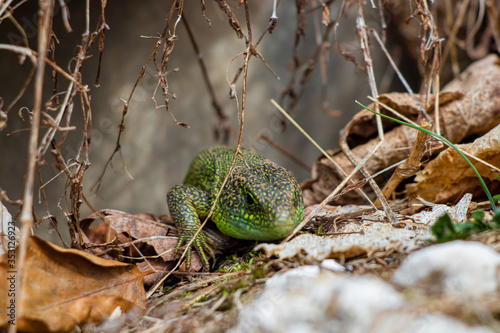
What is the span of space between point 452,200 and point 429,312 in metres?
2.27

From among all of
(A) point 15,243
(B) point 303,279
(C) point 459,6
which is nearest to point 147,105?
(A) point 15,243

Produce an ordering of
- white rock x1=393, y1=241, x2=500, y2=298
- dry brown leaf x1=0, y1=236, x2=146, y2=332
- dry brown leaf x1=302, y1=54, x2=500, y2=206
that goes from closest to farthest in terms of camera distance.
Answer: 1. white rock x1=393, y1=241, x2=500, y2=298
2. dry brown leaf x1=0, y1=236, x2=146, y2=332
3. dry brown leaf x1=302, y1=54, x2=500, y2=206

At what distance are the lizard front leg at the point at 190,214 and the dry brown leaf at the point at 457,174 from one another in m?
2.11

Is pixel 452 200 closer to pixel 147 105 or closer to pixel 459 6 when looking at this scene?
pixel 459 6

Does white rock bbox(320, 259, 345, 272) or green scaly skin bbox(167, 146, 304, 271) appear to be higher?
green scaly skin bbox(167, 146, 304, 271)

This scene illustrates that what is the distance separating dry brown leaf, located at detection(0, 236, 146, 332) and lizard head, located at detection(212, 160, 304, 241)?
1.00 meters

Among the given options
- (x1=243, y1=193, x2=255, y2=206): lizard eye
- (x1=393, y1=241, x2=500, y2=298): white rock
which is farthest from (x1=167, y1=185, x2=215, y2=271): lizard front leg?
(x1=393, y1=241, x2=500, y2=298): white rock

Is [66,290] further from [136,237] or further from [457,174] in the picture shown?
[457,174]

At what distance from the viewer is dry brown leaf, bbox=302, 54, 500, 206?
12.7ft

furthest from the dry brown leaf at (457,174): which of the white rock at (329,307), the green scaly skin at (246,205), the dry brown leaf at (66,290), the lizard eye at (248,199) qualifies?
the dry brown leaf at (66,290)

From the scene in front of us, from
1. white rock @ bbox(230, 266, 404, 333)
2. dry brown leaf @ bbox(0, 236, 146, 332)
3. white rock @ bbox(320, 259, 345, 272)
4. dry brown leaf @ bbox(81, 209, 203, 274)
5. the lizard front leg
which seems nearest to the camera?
white rock @ bbox(230, 266, 404, 333)

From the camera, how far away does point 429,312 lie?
135 centimetres

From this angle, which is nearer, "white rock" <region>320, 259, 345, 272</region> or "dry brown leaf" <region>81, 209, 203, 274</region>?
"white rock" <region>320, 259, 345, 272</region>

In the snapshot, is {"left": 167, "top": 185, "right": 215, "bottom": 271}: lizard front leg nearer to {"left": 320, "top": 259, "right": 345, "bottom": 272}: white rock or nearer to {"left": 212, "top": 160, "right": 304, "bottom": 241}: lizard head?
{"left": 212, "top": 160, "right": 304, "bottom": 241}: lizard head
